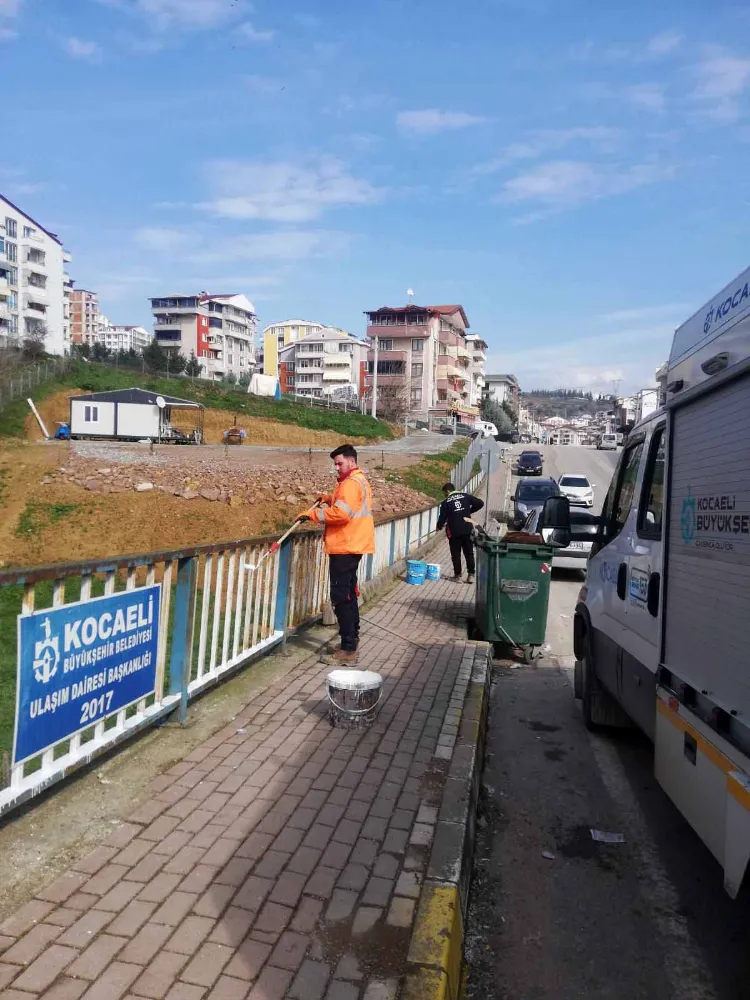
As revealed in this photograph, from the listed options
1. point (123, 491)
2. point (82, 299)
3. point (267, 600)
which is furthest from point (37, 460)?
point (82, 299)

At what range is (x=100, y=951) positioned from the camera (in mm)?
2721

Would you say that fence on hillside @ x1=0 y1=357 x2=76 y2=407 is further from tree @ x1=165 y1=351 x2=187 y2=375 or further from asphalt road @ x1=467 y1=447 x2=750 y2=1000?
asphalt road @ x1=467 y1=447 x2=750 y2=1000

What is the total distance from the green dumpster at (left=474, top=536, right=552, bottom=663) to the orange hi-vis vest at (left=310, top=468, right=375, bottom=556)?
91.8 inches

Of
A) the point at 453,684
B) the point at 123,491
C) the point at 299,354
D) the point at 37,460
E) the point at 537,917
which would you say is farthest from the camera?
the point at 299,354

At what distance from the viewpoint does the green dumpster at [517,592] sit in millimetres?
8445

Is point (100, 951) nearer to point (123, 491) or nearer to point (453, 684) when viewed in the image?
point (453, 684)

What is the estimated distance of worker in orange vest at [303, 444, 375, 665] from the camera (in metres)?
6.55

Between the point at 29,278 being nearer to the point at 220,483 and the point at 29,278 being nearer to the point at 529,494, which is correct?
the point at 220,483

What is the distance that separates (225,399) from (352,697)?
53.2 meters

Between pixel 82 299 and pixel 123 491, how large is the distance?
12685 centimetres

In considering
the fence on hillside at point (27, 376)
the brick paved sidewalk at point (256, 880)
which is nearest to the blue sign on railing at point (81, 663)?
the brick paved sidewalk at point (256, 880)

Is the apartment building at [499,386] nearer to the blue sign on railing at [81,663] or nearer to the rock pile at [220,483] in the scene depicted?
the rock pile at [220,483]

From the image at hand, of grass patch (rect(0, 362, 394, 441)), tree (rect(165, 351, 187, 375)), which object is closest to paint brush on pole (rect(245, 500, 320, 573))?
grass patch (rect(0, 362, 394, 441))

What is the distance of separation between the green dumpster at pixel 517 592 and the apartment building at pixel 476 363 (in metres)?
98.0
